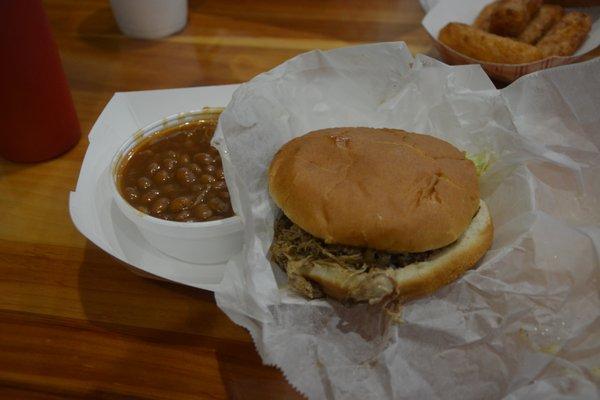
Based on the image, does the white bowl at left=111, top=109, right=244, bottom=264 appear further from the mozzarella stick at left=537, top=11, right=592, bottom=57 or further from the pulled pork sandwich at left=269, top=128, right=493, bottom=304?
the mozzarella stick at left=537, top=11, right=592, bottom=57

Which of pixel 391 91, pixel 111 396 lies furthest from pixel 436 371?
pixel 391 91

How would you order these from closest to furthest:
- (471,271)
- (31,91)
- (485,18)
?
1. (471,271)
2. (31,91)
3. (485,18)

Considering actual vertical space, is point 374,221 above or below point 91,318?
above

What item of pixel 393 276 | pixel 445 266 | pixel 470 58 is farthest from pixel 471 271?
pixel 470 58

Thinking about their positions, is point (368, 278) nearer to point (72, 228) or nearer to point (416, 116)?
point (416, 116)

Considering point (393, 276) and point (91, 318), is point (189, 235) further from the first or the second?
point (393, 276)

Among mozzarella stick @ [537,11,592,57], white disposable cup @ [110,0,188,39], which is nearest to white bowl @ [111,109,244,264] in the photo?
white disposable cup @ [110,0,188,39]

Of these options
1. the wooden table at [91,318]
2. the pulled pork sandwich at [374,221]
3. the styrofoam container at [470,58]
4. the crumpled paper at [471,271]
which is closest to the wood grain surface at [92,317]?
the wooden table at [91,318]
